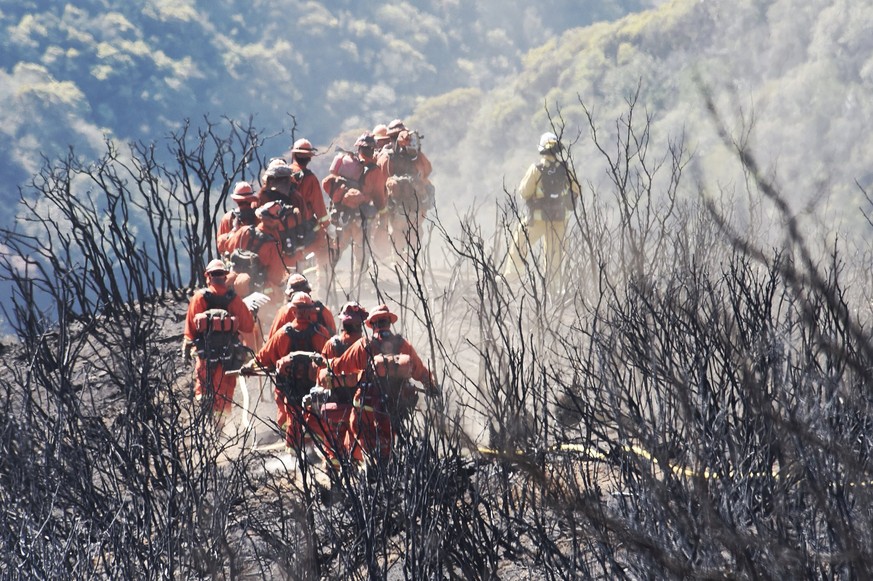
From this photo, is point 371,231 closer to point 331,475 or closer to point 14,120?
point 331,475

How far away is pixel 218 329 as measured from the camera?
424 inches

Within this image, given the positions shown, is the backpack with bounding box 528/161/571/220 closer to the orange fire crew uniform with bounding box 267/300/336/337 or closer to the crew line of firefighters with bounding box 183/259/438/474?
the crew line of firefighters with bounding box 183/259/438/474

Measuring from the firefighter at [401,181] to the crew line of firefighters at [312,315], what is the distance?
1 cm

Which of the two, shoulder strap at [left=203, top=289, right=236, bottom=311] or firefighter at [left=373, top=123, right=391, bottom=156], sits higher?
firefighter at [left=373, top=123, right=391, bottom=156]

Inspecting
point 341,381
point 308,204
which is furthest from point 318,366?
point 308,204

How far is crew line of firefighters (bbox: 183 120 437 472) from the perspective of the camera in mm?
8375

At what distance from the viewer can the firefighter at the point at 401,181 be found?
47.6 ft

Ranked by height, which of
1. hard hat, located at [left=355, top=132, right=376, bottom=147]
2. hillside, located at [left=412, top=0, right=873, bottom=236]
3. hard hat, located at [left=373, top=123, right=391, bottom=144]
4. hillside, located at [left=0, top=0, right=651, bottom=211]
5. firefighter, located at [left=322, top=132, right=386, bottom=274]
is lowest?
firefighter, located at [left=322, top=132, right=386, bottom=274]

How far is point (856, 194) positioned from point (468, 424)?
91.3 ft

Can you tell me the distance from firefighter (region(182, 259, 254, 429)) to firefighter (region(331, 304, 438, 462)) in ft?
7.37

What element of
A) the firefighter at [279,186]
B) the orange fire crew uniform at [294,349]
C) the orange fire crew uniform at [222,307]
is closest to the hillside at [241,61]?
the firefighter at [279,186]

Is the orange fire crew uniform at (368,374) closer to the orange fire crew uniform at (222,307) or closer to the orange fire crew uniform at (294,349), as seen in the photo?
the orange fire crew uniform at (294,349)

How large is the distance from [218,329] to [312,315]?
1.46m

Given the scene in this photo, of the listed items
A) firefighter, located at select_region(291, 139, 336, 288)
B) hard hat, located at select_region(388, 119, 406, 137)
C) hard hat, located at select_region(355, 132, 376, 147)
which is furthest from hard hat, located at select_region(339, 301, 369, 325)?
hard hat, located at select_region(388, 119, 406, 137)
